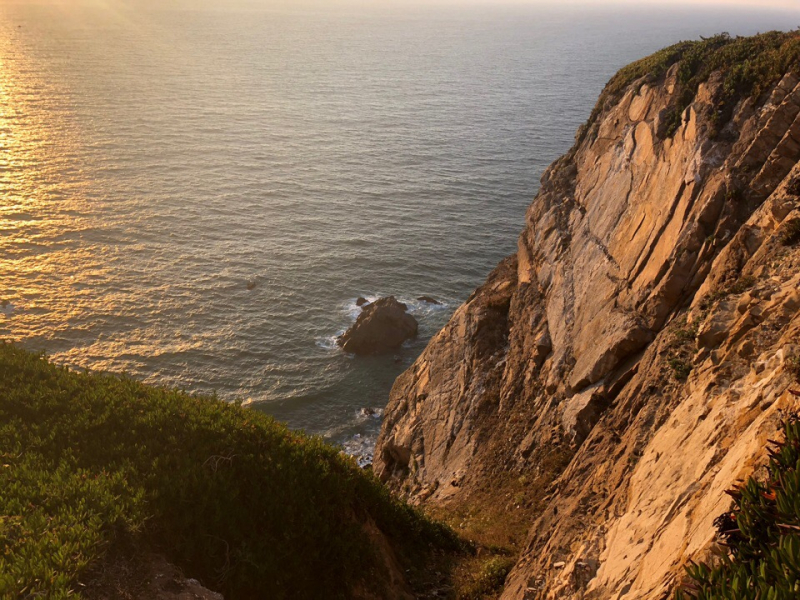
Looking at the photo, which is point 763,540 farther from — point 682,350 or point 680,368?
point 682,350

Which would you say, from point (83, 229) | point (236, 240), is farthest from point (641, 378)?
point (83, 229)

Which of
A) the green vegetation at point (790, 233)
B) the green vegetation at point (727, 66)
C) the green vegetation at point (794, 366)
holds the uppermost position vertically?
the green vegetation at point (727, 66)

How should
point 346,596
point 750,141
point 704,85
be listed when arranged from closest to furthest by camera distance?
point 346,596 → point 750,141 → point 704,85

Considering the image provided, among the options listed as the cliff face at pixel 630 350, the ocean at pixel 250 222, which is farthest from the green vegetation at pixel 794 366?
the ocean at pixel 250 222

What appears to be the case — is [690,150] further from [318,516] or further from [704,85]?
[318,516]

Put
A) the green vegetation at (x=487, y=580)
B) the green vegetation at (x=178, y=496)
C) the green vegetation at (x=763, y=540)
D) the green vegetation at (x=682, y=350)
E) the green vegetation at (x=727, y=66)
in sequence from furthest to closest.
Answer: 1. the green vegetation at (x=727, y=66)
2. the green vegetation at (x=487, y=580)
3. the green vegetation at (x=682, y=350)
4. the green vegetation at (x=178, y=496)
5. the green vegetation at (x=763, y=540)

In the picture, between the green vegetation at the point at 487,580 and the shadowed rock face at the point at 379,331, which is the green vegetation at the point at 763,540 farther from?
the shadowed rock face at the point at 379,331

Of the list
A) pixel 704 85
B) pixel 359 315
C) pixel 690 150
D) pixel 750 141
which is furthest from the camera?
pixel 359 315
